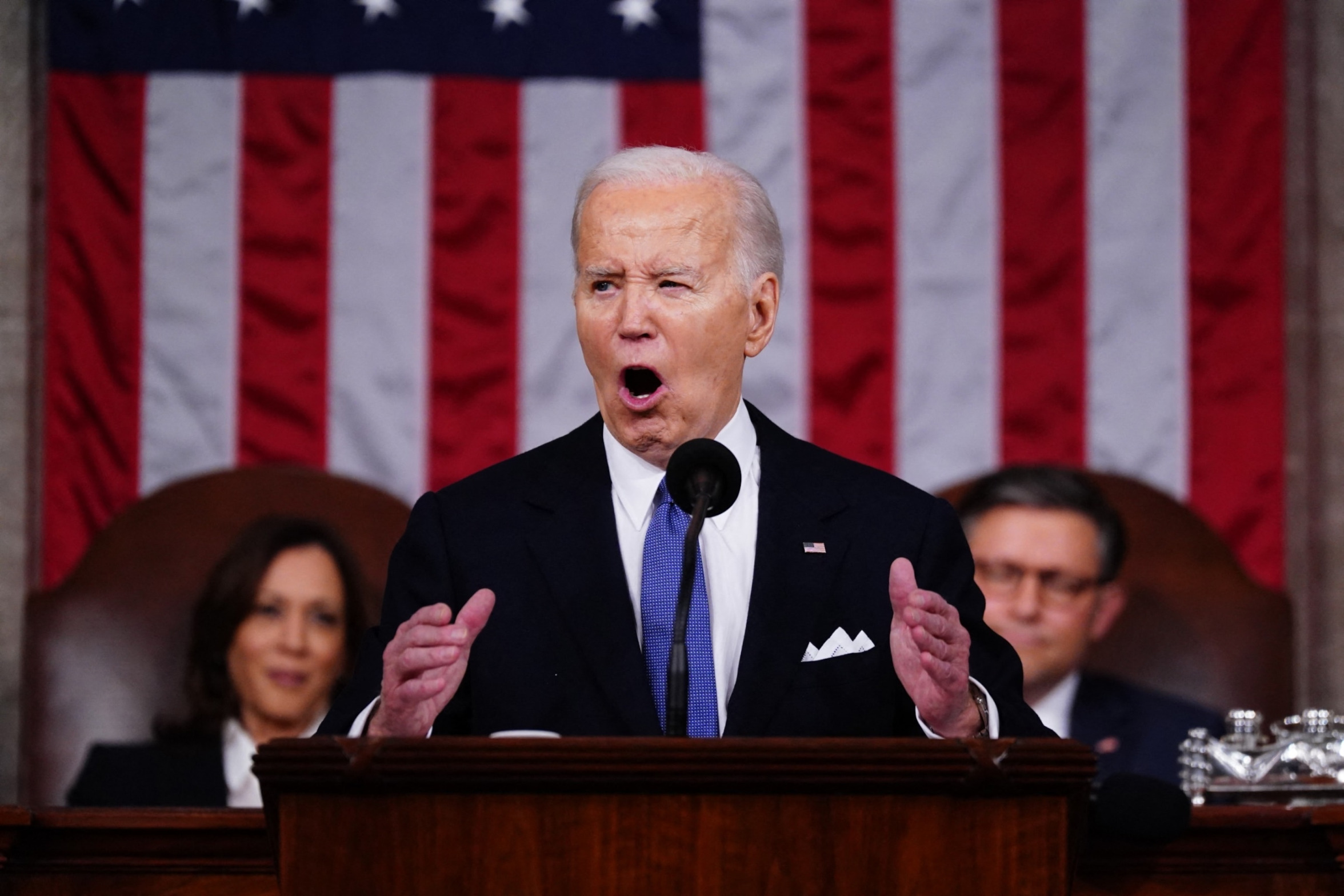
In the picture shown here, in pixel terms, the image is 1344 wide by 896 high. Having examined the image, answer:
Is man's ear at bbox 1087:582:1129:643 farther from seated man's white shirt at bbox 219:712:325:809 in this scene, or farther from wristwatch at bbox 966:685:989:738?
wristwatch at bbox 966:685:989:738

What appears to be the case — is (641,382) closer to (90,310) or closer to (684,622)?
(684,622)

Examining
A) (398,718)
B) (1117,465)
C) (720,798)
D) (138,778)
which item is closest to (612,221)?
(398,718)

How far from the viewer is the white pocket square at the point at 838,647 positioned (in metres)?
2.29

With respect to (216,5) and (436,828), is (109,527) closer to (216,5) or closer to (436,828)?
(216,5)

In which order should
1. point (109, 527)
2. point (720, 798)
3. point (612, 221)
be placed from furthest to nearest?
point (109, 527)
point (612, 221)
point (720, 798)

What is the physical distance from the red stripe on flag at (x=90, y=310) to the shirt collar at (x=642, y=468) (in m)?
2.58

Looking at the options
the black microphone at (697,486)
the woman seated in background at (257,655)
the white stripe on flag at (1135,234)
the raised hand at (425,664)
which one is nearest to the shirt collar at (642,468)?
the black microphone at (697,486)

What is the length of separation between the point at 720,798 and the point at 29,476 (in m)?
3.71

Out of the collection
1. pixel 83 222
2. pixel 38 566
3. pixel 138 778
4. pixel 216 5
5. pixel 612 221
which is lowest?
pixel 138 778

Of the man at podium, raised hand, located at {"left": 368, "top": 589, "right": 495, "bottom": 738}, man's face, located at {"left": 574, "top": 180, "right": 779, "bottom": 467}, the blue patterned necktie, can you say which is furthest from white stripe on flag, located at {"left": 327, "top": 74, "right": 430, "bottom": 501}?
raised hand, located at {"left": 368, "top": 589, "right": 495, "bottom": 738}

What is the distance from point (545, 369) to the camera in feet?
15.7

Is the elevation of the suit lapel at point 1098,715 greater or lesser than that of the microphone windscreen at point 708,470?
lesser

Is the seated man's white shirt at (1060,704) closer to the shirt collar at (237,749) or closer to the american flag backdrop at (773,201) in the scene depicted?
the american flag backdrop at (773,201)

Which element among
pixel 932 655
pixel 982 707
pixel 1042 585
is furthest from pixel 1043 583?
pixel 932 655
